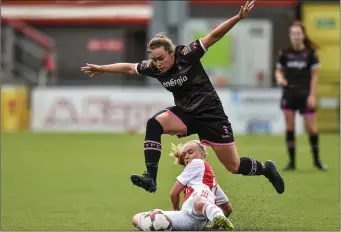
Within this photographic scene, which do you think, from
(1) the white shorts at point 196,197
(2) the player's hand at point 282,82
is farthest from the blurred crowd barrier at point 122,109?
(1) the white shorts at point 196,197

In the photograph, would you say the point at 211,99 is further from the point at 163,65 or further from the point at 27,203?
the point at 27,203

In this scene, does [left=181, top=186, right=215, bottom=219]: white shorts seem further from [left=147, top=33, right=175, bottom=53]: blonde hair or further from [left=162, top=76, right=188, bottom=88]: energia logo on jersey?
[left=147, top=33, right=175, bottom=53]: blonde hair

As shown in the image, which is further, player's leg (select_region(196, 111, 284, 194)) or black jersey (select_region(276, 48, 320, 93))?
black jersey (select_region(276, 48, 320, 93))

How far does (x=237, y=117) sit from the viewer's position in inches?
888

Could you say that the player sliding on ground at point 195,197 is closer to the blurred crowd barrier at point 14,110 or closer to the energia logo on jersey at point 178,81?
the energia logo on jersey at point 178,81

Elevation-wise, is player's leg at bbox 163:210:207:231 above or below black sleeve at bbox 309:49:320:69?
below

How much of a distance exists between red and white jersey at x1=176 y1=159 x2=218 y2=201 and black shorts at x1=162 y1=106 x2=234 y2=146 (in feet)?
1.94

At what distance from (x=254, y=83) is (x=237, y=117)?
3754 millimetres

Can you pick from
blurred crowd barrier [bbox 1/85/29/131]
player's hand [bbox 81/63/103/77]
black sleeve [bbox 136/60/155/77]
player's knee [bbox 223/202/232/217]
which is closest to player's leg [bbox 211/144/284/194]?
player's knee [bbox 223/202/232/217]

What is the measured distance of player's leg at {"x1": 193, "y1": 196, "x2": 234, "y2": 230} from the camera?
7645 millimetres

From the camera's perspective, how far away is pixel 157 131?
346 inches

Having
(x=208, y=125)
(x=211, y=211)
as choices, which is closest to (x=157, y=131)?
(x=208, y=125)

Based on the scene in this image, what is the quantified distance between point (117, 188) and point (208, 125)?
418 centimetres

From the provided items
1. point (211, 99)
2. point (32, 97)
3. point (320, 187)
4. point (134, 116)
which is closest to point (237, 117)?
point (134, 116)
